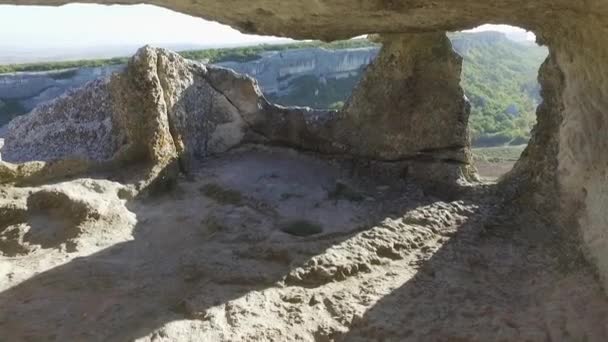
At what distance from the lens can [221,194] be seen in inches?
181

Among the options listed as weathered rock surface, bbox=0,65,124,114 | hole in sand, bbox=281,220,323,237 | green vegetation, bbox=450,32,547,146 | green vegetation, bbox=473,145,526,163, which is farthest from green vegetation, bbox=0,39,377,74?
hole in sand, bbox=281,220,323,237

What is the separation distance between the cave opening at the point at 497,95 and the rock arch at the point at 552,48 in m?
6.20

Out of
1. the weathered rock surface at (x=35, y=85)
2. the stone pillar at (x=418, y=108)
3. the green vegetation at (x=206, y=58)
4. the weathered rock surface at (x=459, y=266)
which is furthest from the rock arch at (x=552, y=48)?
the weathered rock surface at (x=35, y=85)

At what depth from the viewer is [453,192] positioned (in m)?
4.83

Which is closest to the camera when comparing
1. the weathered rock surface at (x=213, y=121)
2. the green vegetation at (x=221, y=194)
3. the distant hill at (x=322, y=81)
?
the green vegetation at (x=221, y=194)

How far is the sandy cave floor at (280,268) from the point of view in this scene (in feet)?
10.0

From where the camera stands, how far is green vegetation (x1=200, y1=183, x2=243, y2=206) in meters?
4.48

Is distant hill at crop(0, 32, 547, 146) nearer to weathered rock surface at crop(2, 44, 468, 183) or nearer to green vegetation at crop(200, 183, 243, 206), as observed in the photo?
weathered rock surface at crop(2, 44, 468, 183)

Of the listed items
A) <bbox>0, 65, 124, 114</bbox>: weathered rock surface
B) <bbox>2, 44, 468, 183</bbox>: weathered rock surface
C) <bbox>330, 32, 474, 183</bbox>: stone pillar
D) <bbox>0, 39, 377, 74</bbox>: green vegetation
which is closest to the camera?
<bbox>2, 44, 468, 183</bbox>: weathered rock surface

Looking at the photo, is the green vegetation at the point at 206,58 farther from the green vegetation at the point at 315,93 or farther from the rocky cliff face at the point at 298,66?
the green vegetation at the point at 315,93

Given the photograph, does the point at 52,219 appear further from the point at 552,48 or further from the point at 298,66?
the point at 298,66

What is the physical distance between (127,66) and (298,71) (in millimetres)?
14873

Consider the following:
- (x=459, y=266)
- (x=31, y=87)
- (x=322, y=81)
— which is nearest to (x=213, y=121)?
(x=459, y=266)

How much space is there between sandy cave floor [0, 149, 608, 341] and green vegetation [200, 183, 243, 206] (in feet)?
0.05
